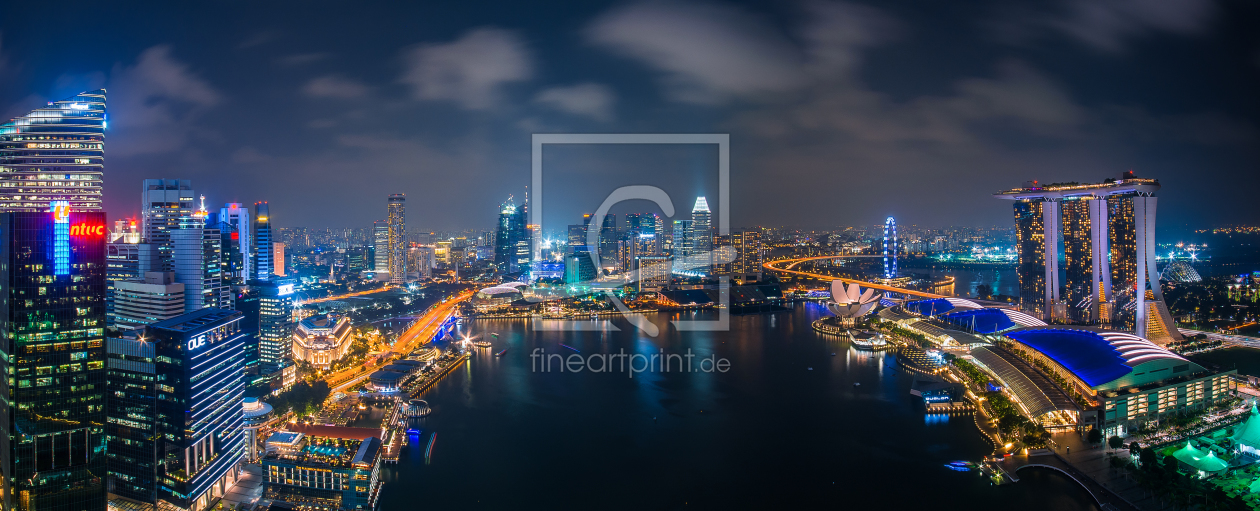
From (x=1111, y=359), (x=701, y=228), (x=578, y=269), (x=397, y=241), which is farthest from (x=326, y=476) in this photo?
(x=701, y=228)

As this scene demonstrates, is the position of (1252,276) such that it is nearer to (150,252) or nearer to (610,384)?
(610,384)

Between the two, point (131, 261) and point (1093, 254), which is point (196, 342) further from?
point (1093, 254)

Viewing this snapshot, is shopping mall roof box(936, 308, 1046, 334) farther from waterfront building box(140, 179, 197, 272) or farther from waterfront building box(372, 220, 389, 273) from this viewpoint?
waterfront building box(372, 220, 389, 273)

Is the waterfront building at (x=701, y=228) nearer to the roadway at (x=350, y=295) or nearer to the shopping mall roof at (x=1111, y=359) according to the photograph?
the roadway at (x=350, y=295)

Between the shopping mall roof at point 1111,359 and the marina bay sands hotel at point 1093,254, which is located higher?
the marina bay sands hotel at point 1093,254

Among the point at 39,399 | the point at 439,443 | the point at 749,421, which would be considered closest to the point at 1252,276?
the point at 749,421

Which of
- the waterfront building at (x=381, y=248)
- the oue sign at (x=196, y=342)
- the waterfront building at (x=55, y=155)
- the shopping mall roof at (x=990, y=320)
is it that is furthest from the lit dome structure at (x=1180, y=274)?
the waterfront building at (x=381, y=248)
